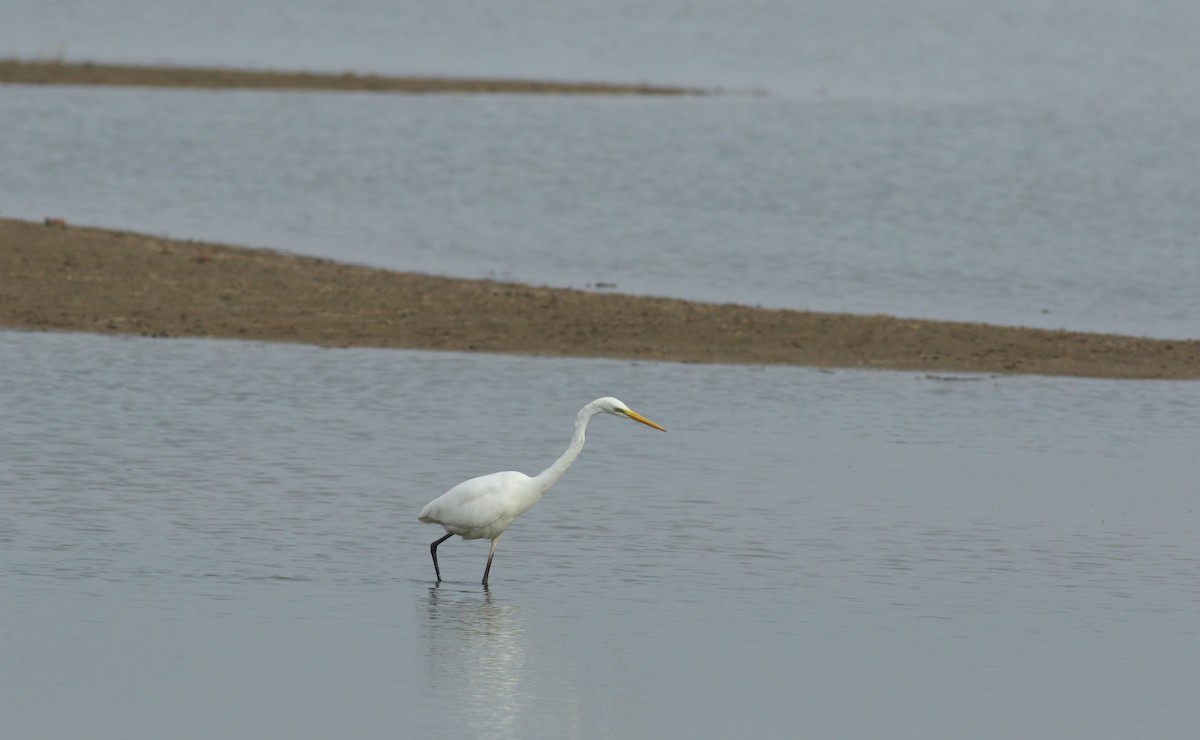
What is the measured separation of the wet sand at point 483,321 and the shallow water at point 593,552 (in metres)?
0.71

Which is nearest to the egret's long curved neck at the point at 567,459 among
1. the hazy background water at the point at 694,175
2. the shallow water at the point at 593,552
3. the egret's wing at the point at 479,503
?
the egret's wing at the point at 479,503

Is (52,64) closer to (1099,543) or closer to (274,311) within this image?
(274,311)

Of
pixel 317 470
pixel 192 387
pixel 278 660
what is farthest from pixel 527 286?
pixel 278 660

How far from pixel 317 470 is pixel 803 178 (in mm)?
22780

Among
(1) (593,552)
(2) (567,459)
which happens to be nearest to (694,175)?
(1) (593,552)

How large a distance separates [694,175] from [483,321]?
15.8 metres

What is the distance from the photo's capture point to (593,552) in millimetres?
12602

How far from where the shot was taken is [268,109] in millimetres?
44562

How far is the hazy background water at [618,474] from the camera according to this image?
960 cm

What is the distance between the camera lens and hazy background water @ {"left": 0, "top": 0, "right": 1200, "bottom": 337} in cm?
2689

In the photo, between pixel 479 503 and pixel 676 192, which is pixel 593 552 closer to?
pixel 479 503

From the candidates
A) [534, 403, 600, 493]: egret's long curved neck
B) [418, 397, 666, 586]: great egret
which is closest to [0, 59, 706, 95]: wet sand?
[534, 403, 600, 493]: egret's long curved neck

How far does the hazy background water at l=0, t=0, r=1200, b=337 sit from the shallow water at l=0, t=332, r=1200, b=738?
6324mm

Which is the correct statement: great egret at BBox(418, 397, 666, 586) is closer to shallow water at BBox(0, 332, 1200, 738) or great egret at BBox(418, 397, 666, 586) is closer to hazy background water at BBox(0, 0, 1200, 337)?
shallow water at BBox(0, 332, 1200, 738)
